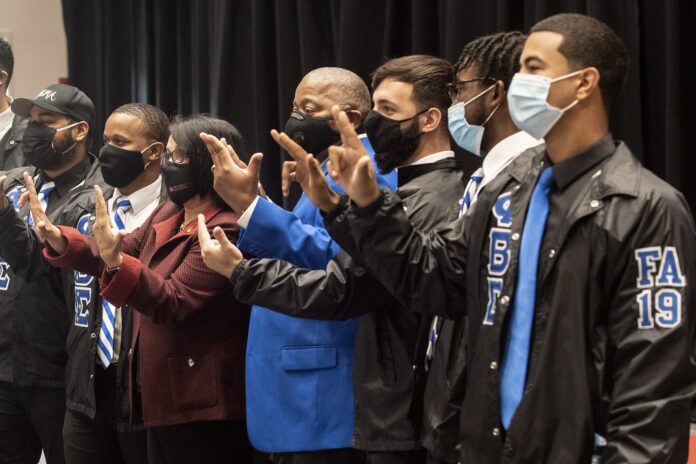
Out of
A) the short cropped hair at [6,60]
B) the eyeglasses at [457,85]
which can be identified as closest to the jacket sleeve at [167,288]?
the eyeglasses at [457,85]

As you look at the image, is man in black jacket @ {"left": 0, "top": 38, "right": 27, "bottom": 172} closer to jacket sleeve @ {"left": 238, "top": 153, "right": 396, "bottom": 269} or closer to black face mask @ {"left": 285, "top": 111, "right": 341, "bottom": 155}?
black face mask @ {"left": 285, "top": 111, "right": 341, "bottom": 155}

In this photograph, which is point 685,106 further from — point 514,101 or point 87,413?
point 87,413

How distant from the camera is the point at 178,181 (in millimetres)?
3025

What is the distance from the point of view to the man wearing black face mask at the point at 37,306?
3.48 m

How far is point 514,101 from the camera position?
2.04m

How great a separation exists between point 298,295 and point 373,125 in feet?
1.63

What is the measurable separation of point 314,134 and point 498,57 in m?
0.66

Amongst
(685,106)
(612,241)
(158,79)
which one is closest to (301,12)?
(158,79)

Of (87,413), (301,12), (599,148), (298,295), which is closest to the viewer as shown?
(599,148)

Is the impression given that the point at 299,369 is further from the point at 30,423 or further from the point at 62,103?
the point at 62,103

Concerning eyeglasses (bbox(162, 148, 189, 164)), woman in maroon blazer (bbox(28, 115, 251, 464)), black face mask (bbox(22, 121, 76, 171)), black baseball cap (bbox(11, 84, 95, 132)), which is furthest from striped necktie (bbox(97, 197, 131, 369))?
black baseball cap (bbox(11, 84, 95, 132))

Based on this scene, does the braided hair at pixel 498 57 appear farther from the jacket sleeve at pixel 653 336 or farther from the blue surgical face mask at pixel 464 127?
the jacket sleeve at pixel 653 336

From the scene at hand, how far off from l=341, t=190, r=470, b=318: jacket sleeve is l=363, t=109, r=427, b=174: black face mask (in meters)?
0.48

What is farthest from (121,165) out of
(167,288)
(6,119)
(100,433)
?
(6,119)
